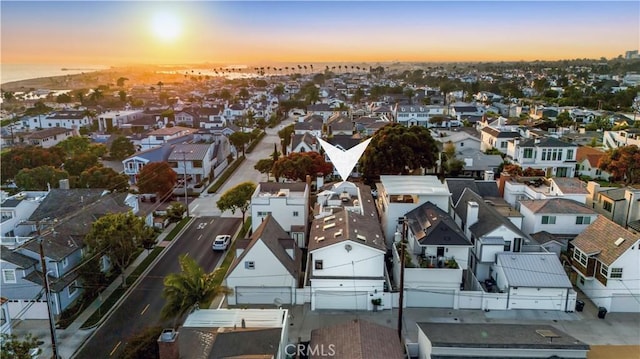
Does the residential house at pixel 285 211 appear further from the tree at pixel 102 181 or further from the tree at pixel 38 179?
the tree at pixel 38 179

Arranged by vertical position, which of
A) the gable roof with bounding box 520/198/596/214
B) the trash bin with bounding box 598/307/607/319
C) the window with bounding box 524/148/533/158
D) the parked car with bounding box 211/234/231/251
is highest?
the window with bounding box 524/148/533/158

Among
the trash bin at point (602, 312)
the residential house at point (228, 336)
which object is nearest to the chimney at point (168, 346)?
the residential house at point (228, 336)

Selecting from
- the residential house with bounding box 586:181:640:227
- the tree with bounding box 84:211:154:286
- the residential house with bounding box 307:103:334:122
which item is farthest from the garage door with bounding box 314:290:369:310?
the residential house with bounding box 307:103:334:122

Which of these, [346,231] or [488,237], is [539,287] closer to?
[488,237]

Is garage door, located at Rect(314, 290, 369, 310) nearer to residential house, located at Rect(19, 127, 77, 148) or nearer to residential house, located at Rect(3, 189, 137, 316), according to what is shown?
residential house, located at Rect(3, 189, 137, 316)

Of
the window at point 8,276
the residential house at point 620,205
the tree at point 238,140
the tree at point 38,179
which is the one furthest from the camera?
the tree at point 238,140

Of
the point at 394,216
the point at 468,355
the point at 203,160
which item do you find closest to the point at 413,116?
the point at 203,160
